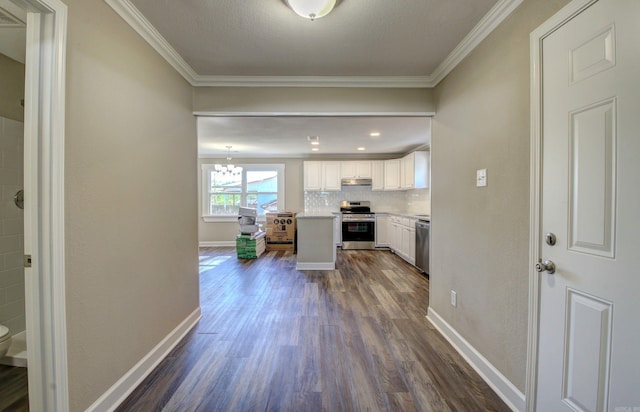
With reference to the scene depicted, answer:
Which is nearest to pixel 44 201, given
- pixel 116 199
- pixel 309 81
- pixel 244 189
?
pixel 116 199

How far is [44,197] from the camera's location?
1.12 meters

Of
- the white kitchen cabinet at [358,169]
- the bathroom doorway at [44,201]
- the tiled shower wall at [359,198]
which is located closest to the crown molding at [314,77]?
the bathroom doorway at [44,201]

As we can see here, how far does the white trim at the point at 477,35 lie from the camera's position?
A: 1.49m

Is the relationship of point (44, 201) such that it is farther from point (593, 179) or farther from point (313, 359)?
point (593, 179)

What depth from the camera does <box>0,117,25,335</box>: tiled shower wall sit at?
200 cm

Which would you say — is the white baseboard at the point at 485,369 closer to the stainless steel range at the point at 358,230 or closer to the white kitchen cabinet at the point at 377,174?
Result: the stainless steel range at the point at 358,230

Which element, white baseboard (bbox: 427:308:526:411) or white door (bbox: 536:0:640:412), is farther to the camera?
white baseboard (bbox: 427:308:526:411)

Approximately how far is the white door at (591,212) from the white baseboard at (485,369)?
0.59 ft

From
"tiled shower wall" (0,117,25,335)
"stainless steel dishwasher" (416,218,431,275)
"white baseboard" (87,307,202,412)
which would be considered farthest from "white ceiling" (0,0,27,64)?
"stainless steel dishwasher" (416,218,431,275)

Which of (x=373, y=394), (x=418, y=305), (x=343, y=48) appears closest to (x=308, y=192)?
(x=418, y=305)

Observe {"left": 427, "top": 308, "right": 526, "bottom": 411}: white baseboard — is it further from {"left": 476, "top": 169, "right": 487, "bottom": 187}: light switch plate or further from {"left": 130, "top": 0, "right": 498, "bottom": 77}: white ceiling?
{"left": 130, "top": 0, "right": 498, "bottom": 77}: white ceiling

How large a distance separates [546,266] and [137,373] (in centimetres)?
255

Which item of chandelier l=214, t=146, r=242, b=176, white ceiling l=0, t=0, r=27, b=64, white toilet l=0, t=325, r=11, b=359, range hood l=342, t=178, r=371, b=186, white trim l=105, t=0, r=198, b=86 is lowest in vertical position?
white toilet l=0, t=325, r=11, b=359

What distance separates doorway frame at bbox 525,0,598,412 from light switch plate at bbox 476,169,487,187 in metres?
0.38
